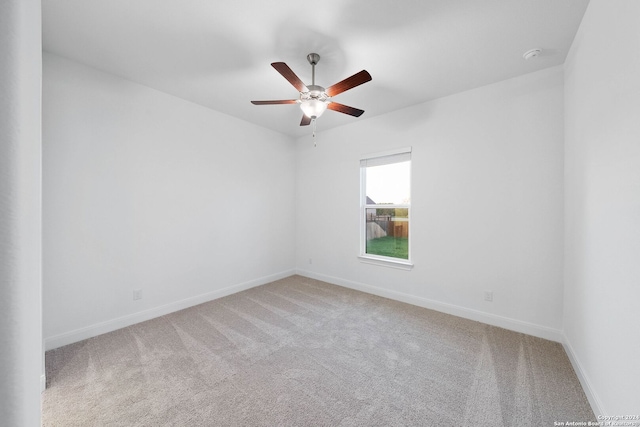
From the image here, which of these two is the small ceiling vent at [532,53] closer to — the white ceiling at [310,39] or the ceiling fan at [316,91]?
Result: the white ceiling at [310,39]

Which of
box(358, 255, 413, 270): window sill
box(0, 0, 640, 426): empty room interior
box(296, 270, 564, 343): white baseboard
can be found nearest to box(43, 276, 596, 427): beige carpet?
box(0, 0, 640, 426): empty room interior

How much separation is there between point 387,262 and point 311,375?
203 centimetres

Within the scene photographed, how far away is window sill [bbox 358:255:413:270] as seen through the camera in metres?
3.55

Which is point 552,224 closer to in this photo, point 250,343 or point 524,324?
point 524,324

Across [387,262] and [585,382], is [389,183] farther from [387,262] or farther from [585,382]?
[585,382]

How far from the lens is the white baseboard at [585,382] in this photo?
167 centimetres

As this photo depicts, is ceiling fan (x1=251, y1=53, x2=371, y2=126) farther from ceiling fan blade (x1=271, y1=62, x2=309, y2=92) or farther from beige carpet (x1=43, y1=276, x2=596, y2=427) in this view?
beige carpet (x1=43, y1=276, x2=596, y2=427)

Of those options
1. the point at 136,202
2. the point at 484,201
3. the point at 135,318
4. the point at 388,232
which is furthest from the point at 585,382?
the point at 136,202

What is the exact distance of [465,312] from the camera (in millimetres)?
3074

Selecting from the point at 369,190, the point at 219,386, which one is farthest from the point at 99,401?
the point at 369,190

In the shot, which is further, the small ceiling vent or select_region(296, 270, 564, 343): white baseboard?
select_region(296, 270, 564, 343): white baseboard

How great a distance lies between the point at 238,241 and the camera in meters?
3.98

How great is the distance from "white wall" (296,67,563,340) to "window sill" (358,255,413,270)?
7 cm

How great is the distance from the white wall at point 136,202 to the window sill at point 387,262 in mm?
1683
